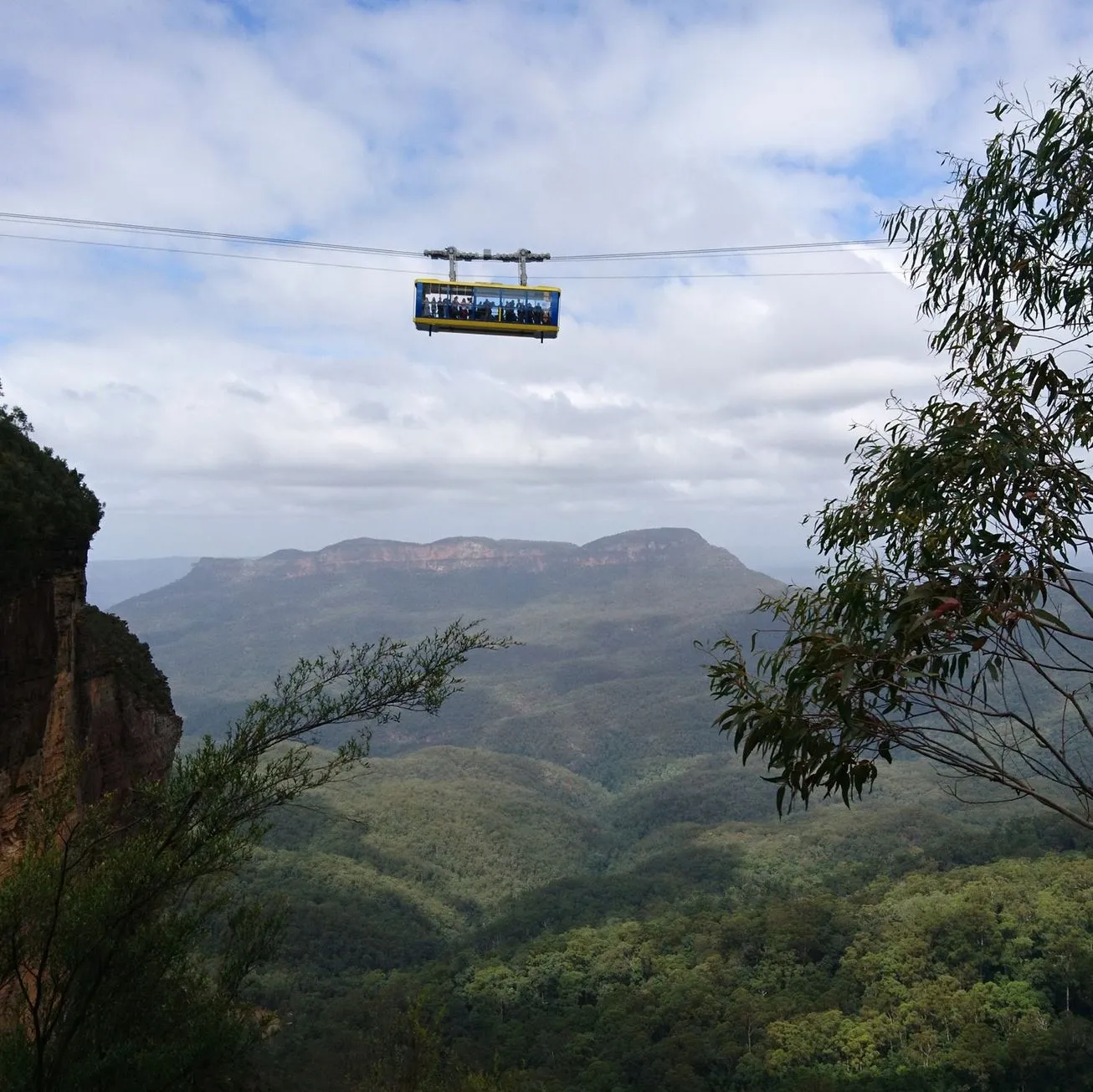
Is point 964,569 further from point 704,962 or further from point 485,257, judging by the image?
point 704,962

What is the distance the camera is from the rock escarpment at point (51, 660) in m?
13.8

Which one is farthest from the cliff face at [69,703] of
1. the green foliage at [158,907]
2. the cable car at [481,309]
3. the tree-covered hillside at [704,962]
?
the cable car at [481,309]

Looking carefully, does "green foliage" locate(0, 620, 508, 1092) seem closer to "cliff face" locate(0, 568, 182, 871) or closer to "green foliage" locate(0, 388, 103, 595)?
"cliff face" locate(0, 568, 182, 871)

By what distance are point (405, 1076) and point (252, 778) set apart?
13.0 m

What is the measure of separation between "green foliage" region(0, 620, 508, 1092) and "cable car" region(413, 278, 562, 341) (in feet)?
30.4

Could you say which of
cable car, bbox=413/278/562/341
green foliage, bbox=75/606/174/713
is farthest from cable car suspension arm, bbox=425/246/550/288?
green foliage, bbox=75/606/174/713

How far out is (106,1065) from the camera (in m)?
7.04

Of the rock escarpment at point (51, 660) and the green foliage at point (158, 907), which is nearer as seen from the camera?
the green foliage at point (158, 907)

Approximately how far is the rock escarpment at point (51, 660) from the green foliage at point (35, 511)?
2 cm

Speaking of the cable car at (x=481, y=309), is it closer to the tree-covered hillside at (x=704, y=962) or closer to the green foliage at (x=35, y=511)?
the green foliage at (x=35, y=511)

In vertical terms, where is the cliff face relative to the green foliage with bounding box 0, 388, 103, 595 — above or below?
below

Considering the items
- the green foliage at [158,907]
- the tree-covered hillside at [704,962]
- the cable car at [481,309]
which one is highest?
the cable car at [481,309]

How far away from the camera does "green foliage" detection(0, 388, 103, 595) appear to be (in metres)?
13.7

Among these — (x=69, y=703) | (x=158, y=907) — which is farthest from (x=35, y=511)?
(x=158, y=907)
